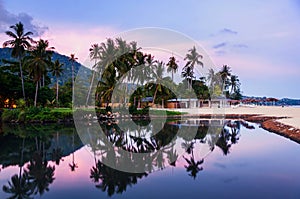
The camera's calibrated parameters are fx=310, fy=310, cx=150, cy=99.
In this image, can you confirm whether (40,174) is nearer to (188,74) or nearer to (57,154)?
(57,154)

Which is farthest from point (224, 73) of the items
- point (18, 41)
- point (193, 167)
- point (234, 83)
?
point (193, 167)

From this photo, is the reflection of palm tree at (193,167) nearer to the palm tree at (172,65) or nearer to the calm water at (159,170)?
→ the calm water at (159,170)

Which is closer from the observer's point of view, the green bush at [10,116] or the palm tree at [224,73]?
the green bush at [10,116]

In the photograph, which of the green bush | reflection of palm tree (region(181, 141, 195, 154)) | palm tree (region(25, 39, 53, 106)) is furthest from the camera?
palm tree (region(25, 39, 53, 106))

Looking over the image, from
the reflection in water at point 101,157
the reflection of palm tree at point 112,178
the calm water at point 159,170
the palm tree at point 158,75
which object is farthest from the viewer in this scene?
the palm tree at point 158,75

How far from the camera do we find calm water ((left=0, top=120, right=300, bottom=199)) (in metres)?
8.61

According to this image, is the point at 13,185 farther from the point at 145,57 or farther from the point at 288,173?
the point at 145,57

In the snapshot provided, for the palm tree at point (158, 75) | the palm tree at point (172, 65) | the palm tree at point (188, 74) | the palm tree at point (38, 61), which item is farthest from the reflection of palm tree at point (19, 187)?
the palm tree at point (188, 74)

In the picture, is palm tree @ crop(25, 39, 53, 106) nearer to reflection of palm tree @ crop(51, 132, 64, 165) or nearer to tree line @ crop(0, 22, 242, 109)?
tree line @ crop(0, 22, 242, 109)

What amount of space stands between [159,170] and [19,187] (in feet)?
15.5

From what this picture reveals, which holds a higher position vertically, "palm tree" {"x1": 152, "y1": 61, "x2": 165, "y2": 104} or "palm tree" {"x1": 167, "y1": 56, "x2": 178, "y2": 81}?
"palm tree" {"x1": 167, "y1": 56, "x2": 178, "y2": 81}

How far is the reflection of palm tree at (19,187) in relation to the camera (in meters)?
8.41

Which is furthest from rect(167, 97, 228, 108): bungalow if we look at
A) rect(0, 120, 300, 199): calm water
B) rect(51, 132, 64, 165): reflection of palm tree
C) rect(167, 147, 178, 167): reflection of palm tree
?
rect(167, 147, 178, 167): reflection of palm tree

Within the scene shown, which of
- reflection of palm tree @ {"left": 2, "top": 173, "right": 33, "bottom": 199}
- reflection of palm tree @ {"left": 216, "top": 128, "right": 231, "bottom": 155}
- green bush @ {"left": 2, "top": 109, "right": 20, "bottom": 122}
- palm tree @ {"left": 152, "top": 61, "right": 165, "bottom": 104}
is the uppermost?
palm tree @ {"left": 152, "top": 61, "right": 165, "bottom": 104}
